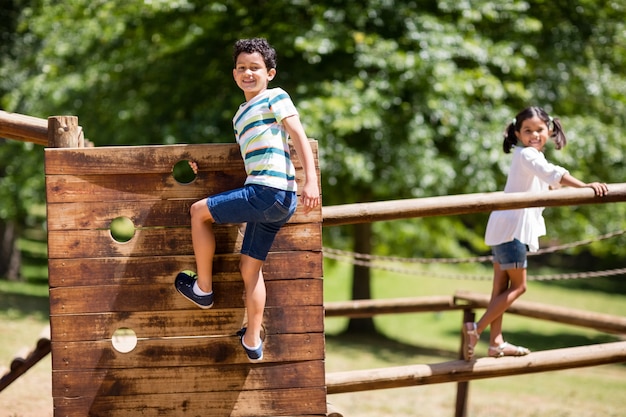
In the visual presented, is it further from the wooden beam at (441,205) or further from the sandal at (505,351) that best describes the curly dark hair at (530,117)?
the sandal at (505,351)

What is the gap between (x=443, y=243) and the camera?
13.4m

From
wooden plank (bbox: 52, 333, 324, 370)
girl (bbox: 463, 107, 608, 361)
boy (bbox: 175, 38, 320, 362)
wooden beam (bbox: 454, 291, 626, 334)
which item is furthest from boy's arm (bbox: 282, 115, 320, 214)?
wooden beam (bbox: 454, 291, 626, 334)

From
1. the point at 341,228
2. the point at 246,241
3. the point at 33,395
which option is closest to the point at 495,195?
the point at 246,241

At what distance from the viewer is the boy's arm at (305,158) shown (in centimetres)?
356

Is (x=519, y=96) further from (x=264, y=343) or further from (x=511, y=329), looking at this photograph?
(x=264, y=343)

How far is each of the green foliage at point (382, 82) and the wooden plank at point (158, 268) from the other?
19.9 ft

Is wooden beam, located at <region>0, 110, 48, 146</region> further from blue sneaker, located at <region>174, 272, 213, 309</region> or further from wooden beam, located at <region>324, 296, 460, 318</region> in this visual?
wooden beam, located at <region>324, 296, 460, 318</region>

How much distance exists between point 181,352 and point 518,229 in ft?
6.93

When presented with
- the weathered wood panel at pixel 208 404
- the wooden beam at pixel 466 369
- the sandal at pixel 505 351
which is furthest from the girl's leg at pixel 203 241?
the sandal at pixel 505 351

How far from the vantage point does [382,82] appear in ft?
34.5

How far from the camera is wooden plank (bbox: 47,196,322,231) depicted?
3695mm

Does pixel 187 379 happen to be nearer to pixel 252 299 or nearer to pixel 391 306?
pixel 252 299

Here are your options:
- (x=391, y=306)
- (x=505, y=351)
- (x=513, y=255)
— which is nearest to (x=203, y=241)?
(x=513, y=255)

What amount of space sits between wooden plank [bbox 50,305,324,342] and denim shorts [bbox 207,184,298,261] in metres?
0.33
